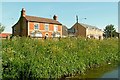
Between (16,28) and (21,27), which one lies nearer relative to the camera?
(21,27)

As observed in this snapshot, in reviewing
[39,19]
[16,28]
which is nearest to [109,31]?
[39,19]

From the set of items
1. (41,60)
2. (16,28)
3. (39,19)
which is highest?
(39,19)

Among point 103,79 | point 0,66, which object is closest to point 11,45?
point 0,66

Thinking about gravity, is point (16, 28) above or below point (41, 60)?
above

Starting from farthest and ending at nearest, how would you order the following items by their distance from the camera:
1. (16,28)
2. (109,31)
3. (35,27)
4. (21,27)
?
1. (109,31)
2. (16,28)
3. (35,27)
4. (21,27)

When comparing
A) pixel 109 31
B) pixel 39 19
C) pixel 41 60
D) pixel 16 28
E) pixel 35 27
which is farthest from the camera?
pixel 109 31

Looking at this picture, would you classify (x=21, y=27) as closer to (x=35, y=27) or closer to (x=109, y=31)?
(x=35, y=27)

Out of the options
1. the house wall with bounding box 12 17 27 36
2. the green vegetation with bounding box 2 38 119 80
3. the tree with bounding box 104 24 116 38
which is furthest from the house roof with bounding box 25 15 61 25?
the tree with bounding box 104 24 116 38

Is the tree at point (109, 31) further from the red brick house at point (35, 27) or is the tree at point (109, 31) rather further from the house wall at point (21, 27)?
the house wall at point (21, 27)

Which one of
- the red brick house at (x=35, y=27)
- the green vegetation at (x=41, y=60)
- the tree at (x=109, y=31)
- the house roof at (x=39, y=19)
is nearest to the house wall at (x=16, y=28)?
the red brick house at (x=35, y=27)

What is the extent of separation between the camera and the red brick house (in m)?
36.8

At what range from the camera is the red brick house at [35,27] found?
36781 millimetres

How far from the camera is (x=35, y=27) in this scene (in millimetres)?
37812

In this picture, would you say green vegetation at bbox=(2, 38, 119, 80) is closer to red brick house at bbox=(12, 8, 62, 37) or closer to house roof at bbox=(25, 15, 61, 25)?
red brick house at bbox=(12, 8, 62, 37)
